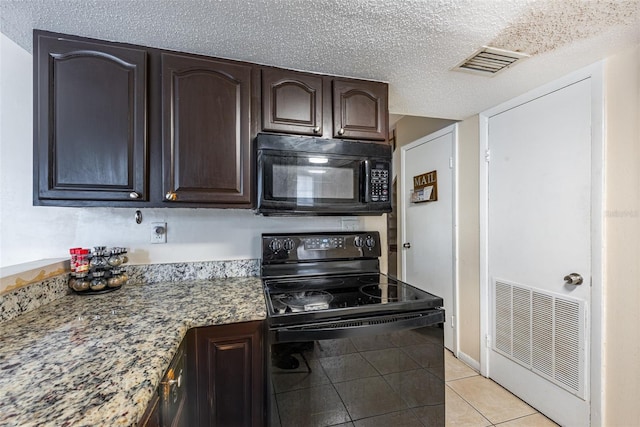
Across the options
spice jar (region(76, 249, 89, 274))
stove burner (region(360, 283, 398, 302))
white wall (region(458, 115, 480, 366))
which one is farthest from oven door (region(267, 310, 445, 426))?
white wall (region(458, 115, 480, 366))

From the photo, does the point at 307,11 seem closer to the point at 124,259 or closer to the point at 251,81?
the point at 251,81

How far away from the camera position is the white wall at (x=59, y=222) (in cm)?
147

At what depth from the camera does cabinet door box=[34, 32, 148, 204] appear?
1236 mm

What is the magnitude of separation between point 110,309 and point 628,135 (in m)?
2.57

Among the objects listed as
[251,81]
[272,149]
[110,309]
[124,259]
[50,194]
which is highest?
[251,81]

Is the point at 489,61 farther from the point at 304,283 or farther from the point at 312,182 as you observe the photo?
the point at 304,283

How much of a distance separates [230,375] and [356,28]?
5.16 ft

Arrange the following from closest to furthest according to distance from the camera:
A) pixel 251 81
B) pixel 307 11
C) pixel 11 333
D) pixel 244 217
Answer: pixel 11 333, pixel 307 11, pixel 251 81, pixel 244 217

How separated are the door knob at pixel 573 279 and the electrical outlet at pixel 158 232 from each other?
2356mm

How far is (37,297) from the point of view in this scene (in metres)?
1.23

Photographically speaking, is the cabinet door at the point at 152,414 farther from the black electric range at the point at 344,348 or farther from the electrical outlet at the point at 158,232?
the electrical outlet at the point at 158,232

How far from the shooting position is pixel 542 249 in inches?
71.1

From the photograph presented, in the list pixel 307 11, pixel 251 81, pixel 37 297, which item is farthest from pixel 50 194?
pixel 307 11

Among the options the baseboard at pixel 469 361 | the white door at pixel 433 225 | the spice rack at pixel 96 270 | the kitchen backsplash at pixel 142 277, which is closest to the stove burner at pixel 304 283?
the kitchen backsplash at pixel 142 277
